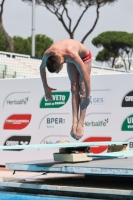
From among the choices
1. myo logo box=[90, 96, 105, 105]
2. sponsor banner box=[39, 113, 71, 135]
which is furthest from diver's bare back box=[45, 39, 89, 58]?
sponsor banner box=[39, 113, 71, 135]

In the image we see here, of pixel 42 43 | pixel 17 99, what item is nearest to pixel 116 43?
pixel 42 43

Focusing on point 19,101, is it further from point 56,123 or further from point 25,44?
point 25,44

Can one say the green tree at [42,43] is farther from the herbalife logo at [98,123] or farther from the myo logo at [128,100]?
the myo logo at [128,100]

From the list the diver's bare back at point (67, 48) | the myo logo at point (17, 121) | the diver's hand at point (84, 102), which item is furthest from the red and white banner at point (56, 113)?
the diver's bare back at point (67, 48)

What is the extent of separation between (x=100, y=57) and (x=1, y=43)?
18.7 meters

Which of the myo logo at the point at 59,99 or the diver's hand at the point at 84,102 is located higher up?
the diver's hand at the point at 84,102

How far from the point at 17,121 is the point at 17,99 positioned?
535mm

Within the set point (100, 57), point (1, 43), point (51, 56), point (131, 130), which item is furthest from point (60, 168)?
point (100, 57)

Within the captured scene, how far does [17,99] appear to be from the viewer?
11.8m

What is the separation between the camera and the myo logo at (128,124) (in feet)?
33.3

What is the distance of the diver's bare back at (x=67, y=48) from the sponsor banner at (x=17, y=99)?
5171 millimetres

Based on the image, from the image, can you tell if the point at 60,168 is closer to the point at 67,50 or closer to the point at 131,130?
the point at 67,50

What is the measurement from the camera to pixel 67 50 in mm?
6273

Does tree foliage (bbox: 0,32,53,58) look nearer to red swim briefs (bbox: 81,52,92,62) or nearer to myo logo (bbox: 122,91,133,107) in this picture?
myo logo (bbox: 122,91,133,107)
